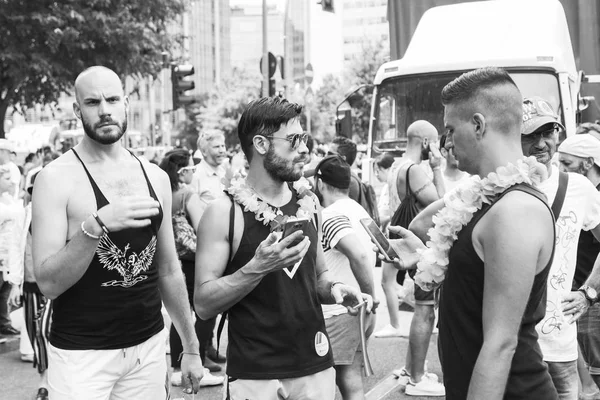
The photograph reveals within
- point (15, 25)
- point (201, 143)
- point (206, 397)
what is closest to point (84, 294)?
point (206, 397)

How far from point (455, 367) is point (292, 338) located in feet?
3.01

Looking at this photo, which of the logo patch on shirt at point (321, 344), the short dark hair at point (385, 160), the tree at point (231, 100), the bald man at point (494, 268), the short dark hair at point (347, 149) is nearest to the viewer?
the bald man at point (494, 268)

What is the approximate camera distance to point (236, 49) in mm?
195375

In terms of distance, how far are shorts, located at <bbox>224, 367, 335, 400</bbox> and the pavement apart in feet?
10.2

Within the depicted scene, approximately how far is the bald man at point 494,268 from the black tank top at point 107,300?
1441 mm

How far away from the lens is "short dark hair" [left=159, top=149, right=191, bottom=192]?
7.45 m

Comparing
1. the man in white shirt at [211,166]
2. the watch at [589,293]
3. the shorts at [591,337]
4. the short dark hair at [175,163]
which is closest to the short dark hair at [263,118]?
the watch at [589,293]

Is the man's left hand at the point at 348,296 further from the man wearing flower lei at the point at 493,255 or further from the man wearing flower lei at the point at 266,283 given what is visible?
the man wearing flower lei at the point at 493,255

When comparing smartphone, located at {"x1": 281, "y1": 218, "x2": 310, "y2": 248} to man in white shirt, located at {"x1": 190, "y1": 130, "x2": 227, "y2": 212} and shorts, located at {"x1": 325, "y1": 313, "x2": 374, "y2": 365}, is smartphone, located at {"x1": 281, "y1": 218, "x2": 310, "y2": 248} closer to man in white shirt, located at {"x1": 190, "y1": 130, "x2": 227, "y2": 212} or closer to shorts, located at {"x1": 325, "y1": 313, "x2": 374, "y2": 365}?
shorts, located at {"x1": 325, "y1": 313, "x2": 374, "y2": 365}

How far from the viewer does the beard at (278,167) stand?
372 cm

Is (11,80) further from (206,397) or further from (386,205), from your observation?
(206,397)

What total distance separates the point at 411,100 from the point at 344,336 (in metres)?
6.78

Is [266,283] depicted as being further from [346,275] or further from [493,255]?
[346,275]

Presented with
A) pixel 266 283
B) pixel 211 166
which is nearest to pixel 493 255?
pixel 266 283
